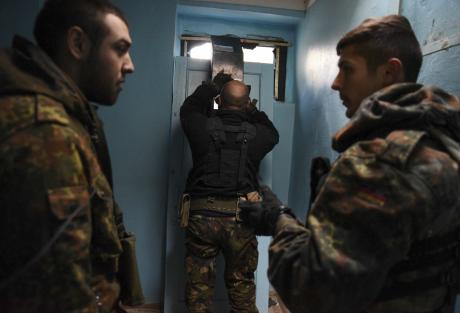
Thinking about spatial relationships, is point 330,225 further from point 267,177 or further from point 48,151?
point 267,177

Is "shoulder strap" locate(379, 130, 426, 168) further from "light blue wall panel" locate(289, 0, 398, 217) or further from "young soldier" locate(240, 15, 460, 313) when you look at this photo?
"light blue wall panel" locate(289, 0, 398, 217)

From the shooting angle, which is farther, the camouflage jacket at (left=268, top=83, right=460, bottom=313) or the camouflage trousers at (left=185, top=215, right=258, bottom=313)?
the camouflage trousers at (left=185, top=215, right=258, bottom=313)

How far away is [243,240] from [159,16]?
1.68 meters

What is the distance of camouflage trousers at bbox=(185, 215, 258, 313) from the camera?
1.94 metres

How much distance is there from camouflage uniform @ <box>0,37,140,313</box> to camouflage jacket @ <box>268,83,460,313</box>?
18.4 inches

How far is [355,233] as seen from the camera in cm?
71

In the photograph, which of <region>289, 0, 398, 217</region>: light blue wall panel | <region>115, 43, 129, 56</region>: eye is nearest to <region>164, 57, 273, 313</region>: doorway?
<region>289, 0, 398, 217</region>: light blue wall panel

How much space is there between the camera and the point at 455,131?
2.70 ft

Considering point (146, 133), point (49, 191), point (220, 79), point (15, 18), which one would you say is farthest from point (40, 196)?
point (15, 18)

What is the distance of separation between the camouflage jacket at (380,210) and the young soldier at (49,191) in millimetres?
446

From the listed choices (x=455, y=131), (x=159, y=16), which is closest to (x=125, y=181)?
(x=159, y=16)

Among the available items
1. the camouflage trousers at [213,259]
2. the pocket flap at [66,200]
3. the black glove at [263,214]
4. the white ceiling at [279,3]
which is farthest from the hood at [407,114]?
→ the white ceiling at [279,3]

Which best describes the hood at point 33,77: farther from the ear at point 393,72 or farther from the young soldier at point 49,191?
the ear at point 393,72

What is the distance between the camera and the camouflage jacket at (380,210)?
70 cm
